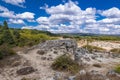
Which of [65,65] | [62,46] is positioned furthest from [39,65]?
[62,46]

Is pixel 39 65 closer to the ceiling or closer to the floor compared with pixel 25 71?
closer to the ceiling

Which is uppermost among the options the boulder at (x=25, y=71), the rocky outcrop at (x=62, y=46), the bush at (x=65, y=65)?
the rocky outcrop at (x=62, y=46)

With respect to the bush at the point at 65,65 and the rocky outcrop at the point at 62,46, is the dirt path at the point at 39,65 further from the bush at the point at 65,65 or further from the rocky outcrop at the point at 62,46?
the rocky outcrop at the point at 62,46

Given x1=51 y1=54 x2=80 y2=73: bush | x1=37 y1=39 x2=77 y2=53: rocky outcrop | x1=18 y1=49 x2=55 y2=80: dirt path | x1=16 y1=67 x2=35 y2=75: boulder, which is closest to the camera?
x1=18 y1=49 x2=55 y2=80: dirt path

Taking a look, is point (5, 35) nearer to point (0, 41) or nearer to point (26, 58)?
point (0, 41)

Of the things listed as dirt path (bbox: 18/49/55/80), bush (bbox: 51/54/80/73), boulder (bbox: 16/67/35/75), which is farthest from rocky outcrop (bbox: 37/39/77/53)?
boulder (bbox: 16/67/35/75)

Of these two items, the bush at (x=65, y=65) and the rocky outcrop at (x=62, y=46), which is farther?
the rocky outcrop at (x=62, y=46)

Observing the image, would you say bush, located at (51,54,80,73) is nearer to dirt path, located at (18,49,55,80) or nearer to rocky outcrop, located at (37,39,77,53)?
dirt path, located at (18,49,55,80)

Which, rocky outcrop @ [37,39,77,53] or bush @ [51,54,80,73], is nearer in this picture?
bush @ [51,54,80,73]

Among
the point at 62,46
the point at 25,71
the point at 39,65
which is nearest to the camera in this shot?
the point at 25,71

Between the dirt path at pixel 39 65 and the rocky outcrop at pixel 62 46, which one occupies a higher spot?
the rocky outcrop at pixel 62 46

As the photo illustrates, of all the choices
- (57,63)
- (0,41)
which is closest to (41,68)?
(57,63)

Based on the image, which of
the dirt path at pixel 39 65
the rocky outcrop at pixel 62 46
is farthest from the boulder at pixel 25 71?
the rocky outcrop at pixel 62 46

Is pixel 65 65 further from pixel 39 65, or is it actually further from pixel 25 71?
pixel 25 71
